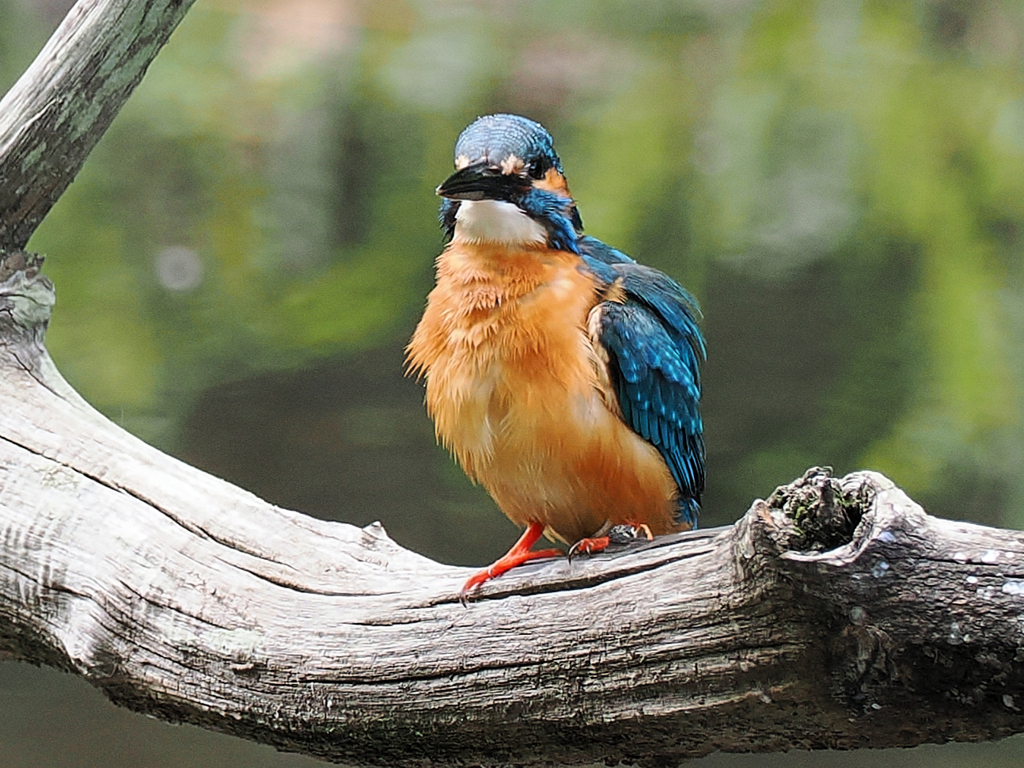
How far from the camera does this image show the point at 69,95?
236cm

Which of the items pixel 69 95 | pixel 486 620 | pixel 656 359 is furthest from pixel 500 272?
pixel 69 95

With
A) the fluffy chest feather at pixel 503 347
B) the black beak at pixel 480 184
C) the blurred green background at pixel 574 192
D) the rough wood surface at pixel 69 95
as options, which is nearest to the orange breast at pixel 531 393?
the fluffy chest feather at pixel 503 347

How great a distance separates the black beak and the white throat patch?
0.03 m

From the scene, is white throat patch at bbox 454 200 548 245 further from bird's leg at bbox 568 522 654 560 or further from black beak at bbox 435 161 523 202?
bird's leg at bbox 568 522 654 560

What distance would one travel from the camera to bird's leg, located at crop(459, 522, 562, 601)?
1.78 meters

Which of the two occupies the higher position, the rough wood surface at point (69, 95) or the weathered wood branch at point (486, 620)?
the rough wood surface at point (69, 95)

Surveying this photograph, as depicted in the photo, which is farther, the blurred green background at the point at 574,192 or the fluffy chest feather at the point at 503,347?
the blurred green background at the point at 574,192

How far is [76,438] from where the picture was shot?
86.5 inches

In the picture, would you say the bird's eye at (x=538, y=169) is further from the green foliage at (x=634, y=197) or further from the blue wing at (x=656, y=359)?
the green foliage at (x=634, y=197)

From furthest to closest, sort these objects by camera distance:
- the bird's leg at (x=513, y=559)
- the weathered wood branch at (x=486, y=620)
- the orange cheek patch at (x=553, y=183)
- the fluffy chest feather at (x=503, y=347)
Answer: the orange cheek patch at (x=553, y=183), the fluffy chest feather at (x=503, y=347), the bird's leg at (x=513, y=559), the weathered wood branch at (x=486, y=620)

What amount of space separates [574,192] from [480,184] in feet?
8.25

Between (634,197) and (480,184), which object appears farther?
(634,197)

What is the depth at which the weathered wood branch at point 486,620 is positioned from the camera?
1.27 metres

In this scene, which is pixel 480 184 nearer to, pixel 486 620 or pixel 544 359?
pixel 544 359
